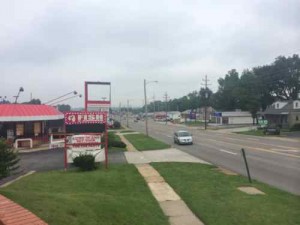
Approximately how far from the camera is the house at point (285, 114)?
252 ft

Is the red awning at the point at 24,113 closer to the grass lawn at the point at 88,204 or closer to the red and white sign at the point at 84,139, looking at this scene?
the red and white sign at the point at 84,139

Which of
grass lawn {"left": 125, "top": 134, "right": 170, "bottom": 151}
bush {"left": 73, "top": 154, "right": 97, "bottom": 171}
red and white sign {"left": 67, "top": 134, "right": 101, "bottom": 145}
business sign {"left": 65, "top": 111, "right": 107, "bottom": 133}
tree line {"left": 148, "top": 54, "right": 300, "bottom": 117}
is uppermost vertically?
tree line {"left": 148, "top": 54, "right": 300, "bottom": 117}

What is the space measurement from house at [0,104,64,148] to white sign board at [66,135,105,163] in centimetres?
1798

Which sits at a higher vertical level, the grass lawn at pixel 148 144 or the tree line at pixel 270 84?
the tree line at pixel 270 84

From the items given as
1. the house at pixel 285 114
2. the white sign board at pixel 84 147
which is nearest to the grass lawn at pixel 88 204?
the white sign board at pixel 84 147

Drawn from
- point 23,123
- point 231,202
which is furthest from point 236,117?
point 231,202

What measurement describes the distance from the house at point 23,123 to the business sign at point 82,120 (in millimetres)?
17591

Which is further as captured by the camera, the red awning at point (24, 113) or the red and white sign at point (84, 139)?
the red awning at point (24, 113)

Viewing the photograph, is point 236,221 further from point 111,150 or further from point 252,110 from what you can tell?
point 252,110

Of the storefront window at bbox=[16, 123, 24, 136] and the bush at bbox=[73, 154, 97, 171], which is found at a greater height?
the storefront window at bbox=[16, 123, 24, 136]

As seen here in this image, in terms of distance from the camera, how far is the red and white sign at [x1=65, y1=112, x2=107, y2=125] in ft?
75.7

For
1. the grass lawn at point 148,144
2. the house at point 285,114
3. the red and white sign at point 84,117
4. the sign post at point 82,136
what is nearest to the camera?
the sign post at point 82,136

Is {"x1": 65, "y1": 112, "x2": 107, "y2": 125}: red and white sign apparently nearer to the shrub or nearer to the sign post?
the sign post

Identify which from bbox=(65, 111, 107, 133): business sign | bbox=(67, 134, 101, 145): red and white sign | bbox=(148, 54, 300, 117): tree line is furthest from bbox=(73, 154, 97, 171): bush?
bbox=(148, 54, 300, 117): tree line
